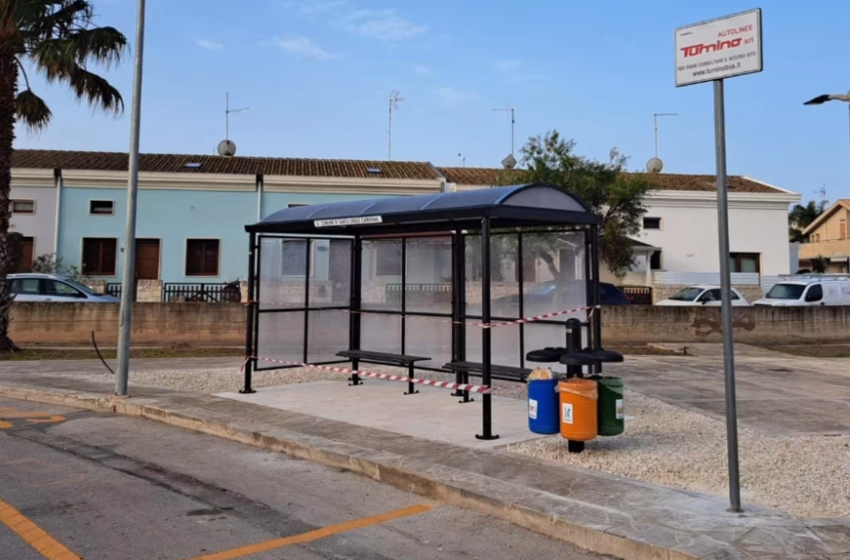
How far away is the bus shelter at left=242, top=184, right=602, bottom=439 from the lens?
29.3 ft

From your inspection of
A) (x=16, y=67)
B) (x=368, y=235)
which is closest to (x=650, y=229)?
(x=368, y=235)

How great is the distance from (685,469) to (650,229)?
30.9 meters

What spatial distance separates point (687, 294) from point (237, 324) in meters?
15.7

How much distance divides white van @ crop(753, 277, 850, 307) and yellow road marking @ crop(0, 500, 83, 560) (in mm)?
22535

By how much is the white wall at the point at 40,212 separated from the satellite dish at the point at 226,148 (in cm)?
1069

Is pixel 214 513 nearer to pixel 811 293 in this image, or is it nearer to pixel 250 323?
pixel 250 323

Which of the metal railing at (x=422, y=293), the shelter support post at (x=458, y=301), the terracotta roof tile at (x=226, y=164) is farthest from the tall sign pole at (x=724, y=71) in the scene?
the terracotta roof tile at (x=226, y=164)

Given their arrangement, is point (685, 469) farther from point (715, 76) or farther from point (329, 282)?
point (329, 282)

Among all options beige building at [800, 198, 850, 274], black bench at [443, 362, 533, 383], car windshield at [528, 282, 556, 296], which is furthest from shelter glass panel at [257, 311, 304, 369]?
beige building at [800, 198, 850, 274]

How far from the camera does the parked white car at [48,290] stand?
19312mm

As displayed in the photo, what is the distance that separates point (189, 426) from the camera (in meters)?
8.71

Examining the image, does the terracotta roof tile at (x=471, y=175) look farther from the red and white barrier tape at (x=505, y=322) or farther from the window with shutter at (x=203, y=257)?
the red and white barrier tape at (x=505, y=322)

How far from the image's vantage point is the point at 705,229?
3553 centimetres

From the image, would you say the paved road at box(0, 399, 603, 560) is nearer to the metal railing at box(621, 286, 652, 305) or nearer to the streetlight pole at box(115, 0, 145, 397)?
the streetlight pole at box(115, 0, 145, 397)
